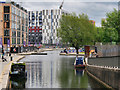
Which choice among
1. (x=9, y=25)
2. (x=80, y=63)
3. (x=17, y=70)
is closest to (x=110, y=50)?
(x=80, y=63)

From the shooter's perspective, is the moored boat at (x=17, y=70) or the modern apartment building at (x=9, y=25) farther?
the modern apartment building at (x=9, y=25)

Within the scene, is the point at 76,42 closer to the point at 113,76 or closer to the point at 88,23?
the point at 88,23

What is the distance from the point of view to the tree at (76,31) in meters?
94.0

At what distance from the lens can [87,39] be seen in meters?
95.1

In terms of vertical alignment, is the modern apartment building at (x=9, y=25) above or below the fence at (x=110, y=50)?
above

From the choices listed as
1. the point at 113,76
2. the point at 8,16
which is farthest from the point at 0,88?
the point at 8,16

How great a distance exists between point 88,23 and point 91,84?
70843 mm

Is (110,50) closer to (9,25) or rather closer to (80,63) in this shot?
(80,63)

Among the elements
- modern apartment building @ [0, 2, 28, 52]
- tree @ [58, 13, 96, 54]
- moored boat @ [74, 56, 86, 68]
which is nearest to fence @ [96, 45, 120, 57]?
moored boat @ [74, 56, 86, 68]

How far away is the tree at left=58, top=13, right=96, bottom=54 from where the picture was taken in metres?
94.0

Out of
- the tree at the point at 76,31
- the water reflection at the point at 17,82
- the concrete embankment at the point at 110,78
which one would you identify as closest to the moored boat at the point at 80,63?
the water reflection at the point at 17,82

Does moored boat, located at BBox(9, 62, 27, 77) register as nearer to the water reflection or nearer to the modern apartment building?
the water reflection

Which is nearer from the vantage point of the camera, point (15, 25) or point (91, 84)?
point (91, 84)

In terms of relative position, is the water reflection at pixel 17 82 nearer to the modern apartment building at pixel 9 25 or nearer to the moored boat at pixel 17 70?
the moored boat at pixel 17 70
